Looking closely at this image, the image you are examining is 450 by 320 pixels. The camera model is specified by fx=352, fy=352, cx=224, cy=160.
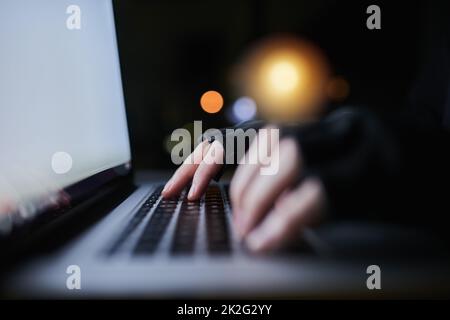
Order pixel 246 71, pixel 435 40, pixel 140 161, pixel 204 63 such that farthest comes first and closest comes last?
pixel 246 71, pixel 204 63, pixel 140 161, pixel 435 40

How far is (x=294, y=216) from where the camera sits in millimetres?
292

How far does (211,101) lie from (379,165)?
1.44 metres

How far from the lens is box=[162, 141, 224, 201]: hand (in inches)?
21.3

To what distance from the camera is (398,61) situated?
1.76 meters

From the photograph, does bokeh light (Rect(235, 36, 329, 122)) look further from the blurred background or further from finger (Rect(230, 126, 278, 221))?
finger (Rect(230, 126, 278, 221))

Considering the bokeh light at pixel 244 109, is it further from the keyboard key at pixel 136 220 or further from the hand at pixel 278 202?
the hand at pixel 278 202

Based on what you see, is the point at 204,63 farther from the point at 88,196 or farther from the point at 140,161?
the point at 88,196

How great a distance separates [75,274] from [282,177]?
196mm

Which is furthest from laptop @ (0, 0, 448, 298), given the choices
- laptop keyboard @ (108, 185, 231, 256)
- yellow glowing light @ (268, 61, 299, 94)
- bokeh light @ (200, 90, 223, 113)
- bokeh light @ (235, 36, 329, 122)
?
yellow glowing light @ (268, 61, 299, 94)

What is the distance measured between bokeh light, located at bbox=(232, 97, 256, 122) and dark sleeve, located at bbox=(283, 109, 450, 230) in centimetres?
139

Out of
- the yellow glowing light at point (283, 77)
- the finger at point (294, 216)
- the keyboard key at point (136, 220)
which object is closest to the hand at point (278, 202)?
the finger at point (294, 216)

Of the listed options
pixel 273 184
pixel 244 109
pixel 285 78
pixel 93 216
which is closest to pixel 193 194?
pixel 93 216

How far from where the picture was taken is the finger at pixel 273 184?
12.1 inches
